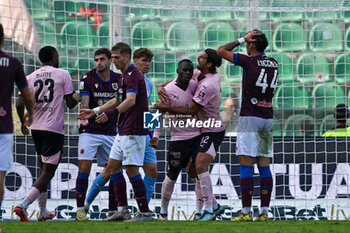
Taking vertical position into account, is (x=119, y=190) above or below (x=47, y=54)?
below

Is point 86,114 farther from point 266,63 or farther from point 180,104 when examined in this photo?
point 266,63

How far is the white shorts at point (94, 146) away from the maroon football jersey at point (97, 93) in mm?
60

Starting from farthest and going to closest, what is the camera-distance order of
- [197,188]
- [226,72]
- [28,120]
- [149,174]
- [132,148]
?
[226,72] → [197,188] → [149,174] → [132,148] → [28,120]

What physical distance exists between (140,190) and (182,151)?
84 cm

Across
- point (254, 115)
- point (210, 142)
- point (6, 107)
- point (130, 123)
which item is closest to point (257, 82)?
point (254, 115)

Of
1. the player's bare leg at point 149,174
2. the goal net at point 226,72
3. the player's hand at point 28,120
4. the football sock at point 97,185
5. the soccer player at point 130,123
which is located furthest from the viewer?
the goal net at point 226,72

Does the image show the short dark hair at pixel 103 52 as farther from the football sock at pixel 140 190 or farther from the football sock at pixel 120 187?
the football sock at pixel 140 190

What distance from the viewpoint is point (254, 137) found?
289 inches

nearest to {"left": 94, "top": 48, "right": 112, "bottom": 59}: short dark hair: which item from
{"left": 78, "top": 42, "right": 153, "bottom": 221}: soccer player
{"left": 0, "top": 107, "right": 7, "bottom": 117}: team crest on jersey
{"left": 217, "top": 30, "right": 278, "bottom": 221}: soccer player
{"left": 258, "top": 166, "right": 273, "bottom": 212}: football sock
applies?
{"left": 78, "top": 42, "right": 153, "bottom": 221}: soccer player

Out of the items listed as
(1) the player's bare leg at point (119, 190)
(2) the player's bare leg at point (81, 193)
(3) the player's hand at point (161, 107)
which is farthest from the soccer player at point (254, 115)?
(2) the player's bare leg at point (81, 193)

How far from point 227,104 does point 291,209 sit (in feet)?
6.75

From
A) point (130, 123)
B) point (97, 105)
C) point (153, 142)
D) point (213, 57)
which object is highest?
point (213, 57)

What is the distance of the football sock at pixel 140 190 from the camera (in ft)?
23.8

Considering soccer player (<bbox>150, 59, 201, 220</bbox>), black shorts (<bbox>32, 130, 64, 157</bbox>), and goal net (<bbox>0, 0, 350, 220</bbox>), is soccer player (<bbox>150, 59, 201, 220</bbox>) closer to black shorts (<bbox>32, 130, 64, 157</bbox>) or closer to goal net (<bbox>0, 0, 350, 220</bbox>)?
black shorts (<bbox>32, 130, 64, 157</bbox>)
